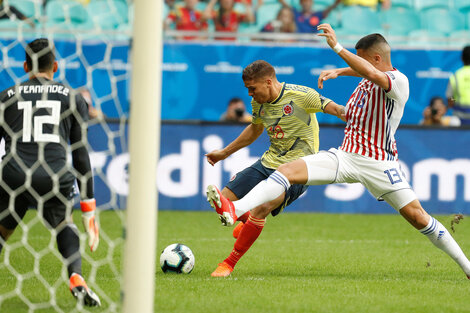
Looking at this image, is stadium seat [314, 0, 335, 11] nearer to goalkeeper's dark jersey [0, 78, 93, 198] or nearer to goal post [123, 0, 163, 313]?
goalkeeper's dark jersey [0, 78, 93, 198]

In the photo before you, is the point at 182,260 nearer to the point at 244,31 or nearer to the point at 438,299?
the point at 438,299

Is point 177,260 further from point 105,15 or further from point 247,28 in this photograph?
point 247,28

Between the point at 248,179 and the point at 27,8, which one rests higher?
the point at 27,8

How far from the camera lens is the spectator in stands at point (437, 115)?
1220 cm

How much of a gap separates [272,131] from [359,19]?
834 cm

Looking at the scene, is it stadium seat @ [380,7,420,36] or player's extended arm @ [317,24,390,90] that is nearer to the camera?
player's extended arm @ [317,24,390,90]

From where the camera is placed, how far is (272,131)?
678 cm

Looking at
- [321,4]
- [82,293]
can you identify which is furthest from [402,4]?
[82,293]

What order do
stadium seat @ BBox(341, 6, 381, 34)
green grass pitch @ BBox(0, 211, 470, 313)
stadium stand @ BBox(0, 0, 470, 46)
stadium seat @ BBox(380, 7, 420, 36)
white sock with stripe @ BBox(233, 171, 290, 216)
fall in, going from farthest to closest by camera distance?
stadium seat @ BBox(380, 7, 420, 36)
stadium seat @ BBox(341, 6, 381, 34)
stadium stand @ BBox(0, 0, 470, 46)
white sock with stripe @ BBox(233, 171, 290, 216)
green grass pitch @ BBox(0, 211, 470, 313)

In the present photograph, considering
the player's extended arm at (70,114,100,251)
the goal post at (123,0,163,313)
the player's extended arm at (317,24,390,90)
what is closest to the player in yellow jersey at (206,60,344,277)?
the player's extended arm at (317,24,390,90)

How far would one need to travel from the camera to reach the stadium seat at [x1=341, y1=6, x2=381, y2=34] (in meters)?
14.4

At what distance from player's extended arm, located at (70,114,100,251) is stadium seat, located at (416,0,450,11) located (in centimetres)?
1149

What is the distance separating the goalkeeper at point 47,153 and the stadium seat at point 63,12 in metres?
8.61

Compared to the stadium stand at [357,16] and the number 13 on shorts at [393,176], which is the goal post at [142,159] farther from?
the stadium stand at [357,16]
